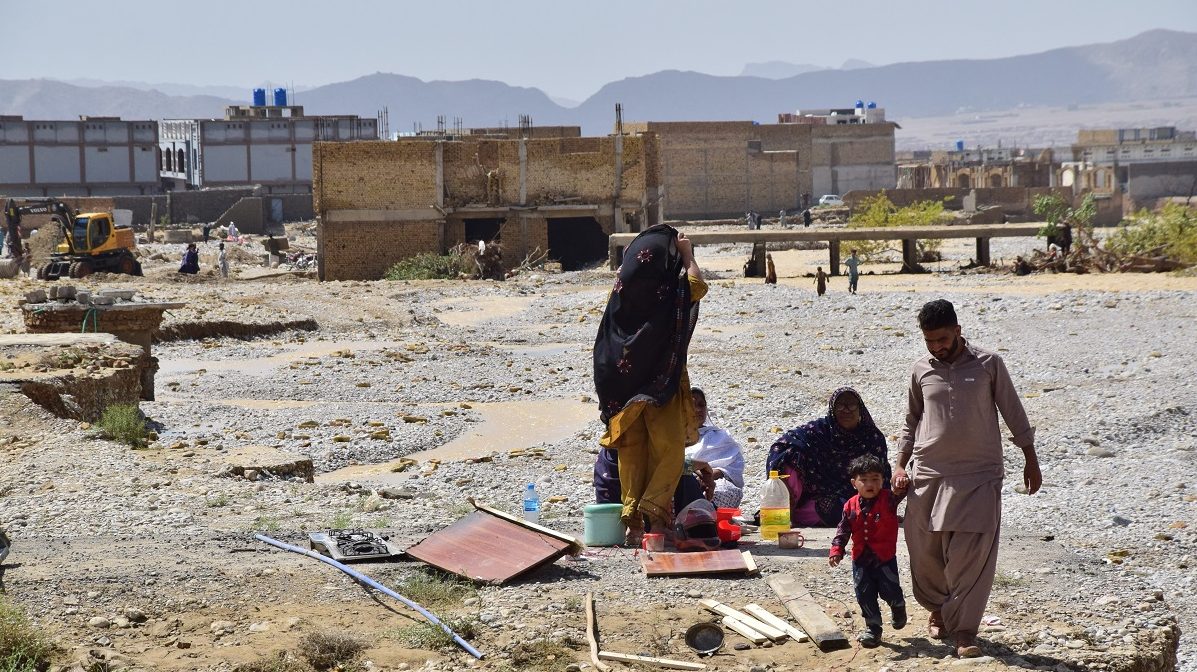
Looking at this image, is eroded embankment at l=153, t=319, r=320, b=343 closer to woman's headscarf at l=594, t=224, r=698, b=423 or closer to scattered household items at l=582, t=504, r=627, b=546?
scattered household items at l=582, t=504, r=627, b=546

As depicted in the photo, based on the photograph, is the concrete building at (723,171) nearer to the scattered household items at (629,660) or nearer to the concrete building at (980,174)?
the concrete building at (980,174)

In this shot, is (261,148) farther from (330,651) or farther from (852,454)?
(330,651)

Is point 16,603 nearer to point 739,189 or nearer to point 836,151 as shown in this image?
point 739,189

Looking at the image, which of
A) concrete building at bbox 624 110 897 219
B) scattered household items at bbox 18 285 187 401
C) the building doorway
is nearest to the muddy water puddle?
scattered household items at bbox 18 285 187 401

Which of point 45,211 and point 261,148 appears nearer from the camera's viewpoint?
point 45,211

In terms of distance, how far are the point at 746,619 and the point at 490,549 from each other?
54.8 inches

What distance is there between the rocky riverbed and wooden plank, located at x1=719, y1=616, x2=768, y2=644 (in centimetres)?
8

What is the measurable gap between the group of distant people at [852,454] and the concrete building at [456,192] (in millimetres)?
25473

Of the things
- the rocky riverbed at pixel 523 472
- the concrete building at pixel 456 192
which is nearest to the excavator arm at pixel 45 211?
the concrete building at pixel 456 192

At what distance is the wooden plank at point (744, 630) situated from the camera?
526 centimetres

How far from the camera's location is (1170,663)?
211 inches

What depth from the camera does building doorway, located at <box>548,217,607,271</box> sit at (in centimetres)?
3556

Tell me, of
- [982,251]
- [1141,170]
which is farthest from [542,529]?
[1141,170]

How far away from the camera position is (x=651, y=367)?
→ 6.51m
